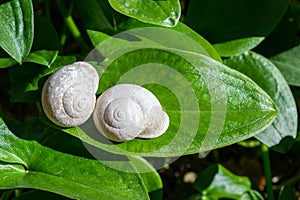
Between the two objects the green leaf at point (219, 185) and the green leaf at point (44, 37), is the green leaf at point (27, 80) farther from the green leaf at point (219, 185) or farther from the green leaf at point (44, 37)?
the green leaf at point (219, 185)

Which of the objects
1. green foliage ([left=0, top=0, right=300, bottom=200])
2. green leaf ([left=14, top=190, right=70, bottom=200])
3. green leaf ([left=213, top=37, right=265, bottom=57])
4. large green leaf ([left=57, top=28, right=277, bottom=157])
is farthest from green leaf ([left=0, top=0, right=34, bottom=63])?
green leaf ([left=213, top=37, right=265, bottom=57])

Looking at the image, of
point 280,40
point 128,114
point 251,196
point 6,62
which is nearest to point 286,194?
point 251,196

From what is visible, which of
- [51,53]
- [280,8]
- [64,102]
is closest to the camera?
[64,102]

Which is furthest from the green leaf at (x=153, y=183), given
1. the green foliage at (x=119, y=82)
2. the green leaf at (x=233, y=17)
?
the green leaf at (x=233, y=17)

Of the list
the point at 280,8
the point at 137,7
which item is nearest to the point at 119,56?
the point at 137,7

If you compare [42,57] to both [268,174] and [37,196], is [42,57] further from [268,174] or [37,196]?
[268,174]

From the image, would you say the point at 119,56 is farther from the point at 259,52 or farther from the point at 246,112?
the point at 259,52

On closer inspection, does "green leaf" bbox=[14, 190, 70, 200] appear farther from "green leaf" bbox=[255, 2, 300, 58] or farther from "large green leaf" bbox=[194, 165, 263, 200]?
"green leaf" bbox=[255, 2, 300, 58]
